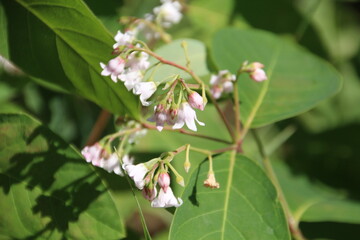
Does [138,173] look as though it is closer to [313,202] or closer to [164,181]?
[164,181]

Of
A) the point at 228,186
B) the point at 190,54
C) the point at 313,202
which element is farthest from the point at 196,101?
the point at 313,202

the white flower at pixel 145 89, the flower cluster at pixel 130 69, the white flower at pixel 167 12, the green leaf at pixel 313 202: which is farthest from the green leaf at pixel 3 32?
the green leaf at pixel 313 202

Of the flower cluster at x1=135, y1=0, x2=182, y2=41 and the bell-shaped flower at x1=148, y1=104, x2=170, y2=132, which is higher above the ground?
the bell-shaped flower at x1=148, y1=104, x2=170, y2=132

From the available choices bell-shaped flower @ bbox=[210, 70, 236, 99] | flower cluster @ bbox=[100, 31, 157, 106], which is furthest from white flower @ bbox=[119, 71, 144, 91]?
bell-shaped flower @ bbox=[210, 70, 236, 99]

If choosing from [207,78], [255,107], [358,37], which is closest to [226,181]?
[255,107]

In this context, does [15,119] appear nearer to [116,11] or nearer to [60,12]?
[60,12]

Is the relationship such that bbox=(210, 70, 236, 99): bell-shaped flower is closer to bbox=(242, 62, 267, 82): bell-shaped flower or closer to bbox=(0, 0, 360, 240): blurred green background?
bbox=(242, 62, 267, 82): bell-shaped flower

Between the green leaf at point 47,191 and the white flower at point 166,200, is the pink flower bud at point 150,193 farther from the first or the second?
the green leaf at point 47,191
